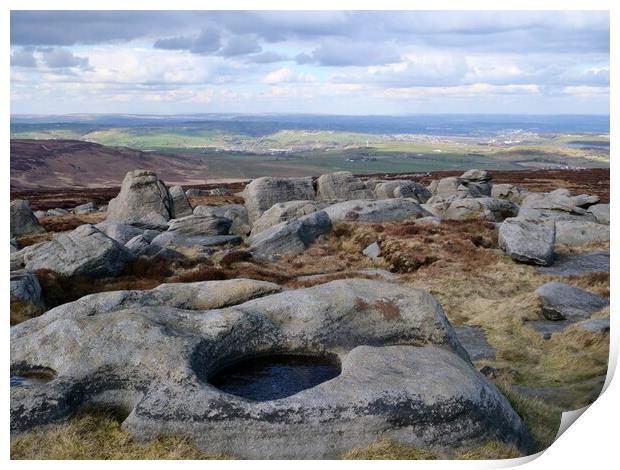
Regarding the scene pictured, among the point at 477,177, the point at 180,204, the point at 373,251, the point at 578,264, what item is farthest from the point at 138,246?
the point at 477,177

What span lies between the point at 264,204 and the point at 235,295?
115ft

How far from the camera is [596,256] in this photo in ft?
115

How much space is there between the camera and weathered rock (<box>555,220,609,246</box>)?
38.5m

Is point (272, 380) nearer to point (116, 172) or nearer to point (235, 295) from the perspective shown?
point (235, 295)

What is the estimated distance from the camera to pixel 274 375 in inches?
534

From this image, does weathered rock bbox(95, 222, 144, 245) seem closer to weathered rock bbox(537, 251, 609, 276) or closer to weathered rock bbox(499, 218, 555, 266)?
weathered rock bbox(499, 218, 555, 266)

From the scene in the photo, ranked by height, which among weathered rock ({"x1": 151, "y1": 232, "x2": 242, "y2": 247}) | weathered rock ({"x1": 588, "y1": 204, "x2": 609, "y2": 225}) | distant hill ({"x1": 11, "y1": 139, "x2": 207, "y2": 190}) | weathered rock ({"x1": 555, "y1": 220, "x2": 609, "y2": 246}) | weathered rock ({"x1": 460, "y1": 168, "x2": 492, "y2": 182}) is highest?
distant hill ({"x1": 11, "y1": 139, "x2": 207, "y2": 190})

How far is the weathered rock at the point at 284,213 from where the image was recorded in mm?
45531

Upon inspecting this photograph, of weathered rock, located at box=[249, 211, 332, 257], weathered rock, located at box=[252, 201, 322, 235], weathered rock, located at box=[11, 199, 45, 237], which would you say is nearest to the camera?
weathered rock, located at box=[249, 211, 332, 257]

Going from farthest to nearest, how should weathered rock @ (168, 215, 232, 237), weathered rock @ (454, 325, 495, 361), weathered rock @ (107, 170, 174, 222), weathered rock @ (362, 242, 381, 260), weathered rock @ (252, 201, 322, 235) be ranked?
weathered rock @ (107, 170, 174, 222)
weathered rock @ (252, 201, 322, 235)
weathered rock @ (168, 215, 232, 237)
weathered rock @ (362, 242, 381, 260)
weathered rock @ (454, 325, 495, 361)

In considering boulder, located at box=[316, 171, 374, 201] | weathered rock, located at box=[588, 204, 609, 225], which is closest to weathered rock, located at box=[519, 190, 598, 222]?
weathered rock, located at box=[588, 204, 609, 225]

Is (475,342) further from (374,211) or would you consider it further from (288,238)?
(374,211)

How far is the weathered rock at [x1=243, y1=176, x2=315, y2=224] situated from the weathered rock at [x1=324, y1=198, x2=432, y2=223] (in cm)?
750

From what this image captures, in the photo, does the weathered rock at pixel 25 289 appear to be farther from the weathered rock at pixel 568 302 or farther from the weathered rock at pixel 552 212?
the weathered rock at pixel 552 212
